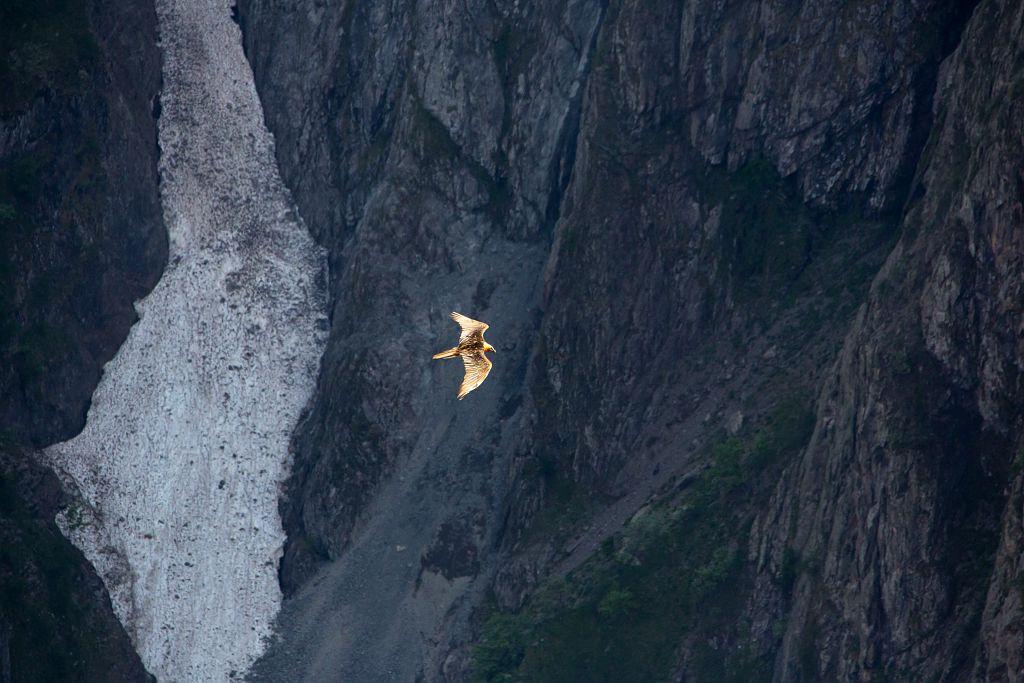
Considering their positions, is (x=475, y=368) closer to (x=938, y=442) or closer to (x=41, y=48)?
(x=938, y=442)

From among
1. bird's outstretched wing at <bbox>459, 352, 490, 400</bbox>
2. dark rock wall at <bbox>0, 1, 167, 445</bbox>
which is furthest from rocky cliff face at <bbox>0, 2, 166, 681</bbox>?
bird's outstretched wing at <bbox>459, 352, 490, 400</bbox>

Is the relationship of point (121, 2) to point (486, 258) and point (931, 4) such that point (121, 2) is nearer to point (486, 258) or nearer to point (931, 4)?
point (486, 258)

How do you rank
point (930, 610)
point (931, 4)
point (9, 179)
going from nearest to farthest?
point (930, 610)
point (931, 4)
point (9, 179)

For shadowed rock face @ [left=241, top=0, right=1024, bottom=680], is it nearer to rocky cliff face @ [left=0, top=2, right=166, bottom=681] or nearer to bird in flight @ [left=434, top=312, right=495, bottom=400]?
rocky cliff face @ [left=0, top=2, right=166, bottom=681]

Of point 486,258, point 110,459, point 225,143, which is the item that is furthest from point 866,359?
point 225,143

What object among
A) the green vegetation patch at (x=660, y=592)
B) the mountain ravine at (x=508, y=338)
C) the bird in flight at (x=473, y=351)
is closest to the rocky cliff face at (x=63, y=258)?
the mountain ravine at (x=508, y=338)

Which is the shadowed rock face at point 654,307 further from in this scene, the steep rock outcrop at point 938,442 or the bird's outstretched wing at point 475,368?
the bird's outstretched wing at point 475,368
